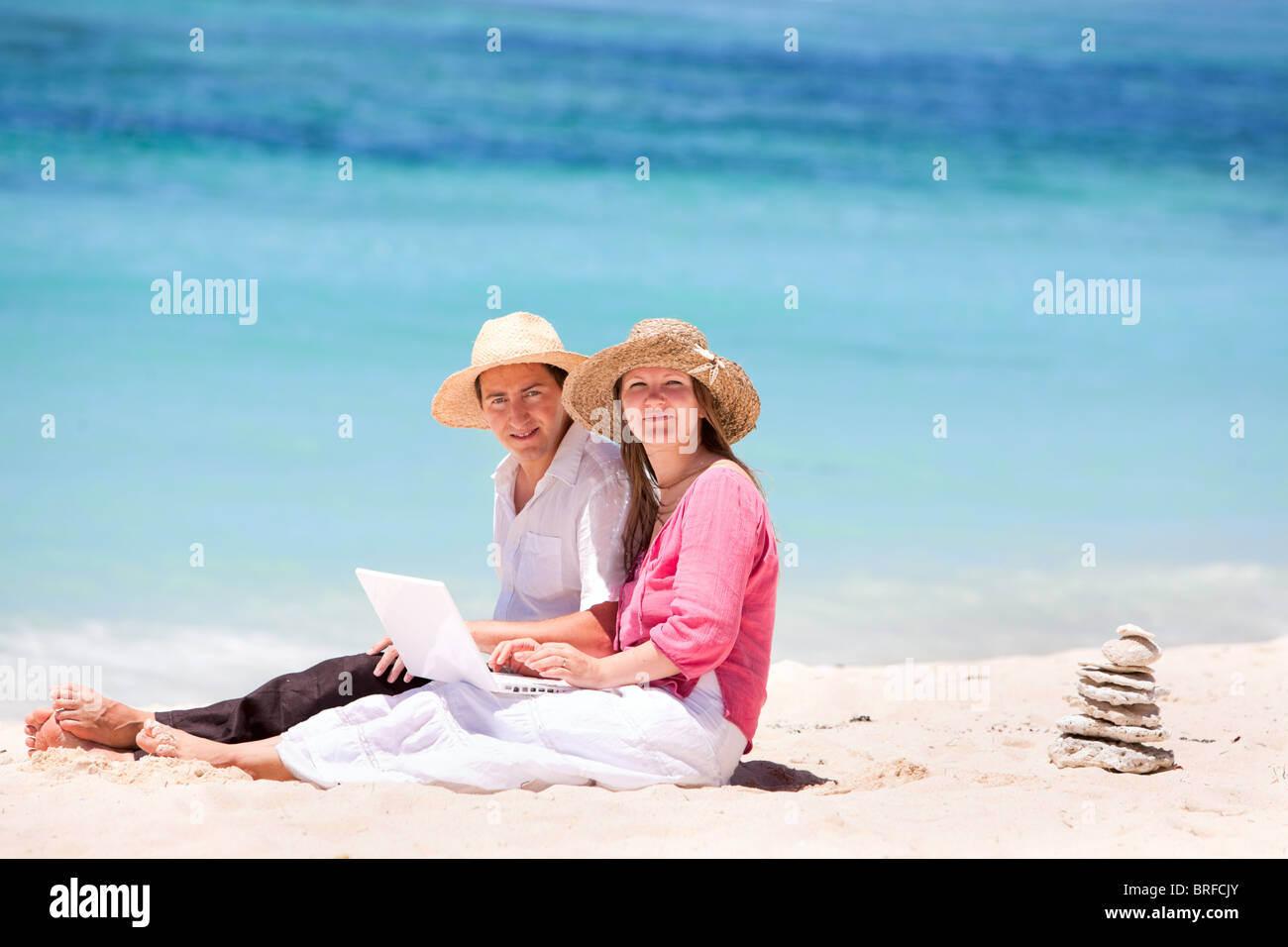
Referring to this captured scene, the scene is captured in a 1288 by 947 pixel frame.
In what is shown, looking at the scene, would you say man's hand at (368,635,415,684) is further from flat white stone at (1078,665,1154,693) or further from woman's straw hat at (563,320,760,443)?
flat white stone at (1078,665,1154,693)

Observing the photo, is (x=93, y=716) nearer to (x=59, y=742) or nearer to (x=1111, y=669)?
(x=59, y=742)

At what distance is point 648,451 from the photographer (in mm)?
4879

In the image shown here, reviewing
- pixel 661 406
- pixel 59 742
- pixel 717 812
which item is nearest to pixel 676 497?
pixel 661 406

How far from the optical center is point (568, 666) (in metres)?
4.46

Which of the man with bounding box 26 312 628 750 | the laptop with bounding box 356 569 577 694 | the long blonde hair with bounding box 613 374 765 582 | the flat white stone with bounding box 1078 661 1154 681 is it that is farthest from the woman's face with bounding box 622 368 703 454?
the flat white stone with bounding box 1078 661 1154 681

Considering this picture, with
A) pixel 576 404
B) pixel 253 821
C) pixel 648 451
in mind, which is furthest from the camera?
pixel 576 404

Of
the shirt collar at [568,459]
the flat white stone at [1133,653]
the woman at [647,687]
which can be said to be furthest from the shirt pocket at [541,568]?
the flat white stone at [1133,653]

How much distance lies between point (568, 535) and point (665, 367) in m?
0.91

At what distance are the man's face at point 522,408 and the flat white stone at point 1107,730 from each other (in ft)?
8.74

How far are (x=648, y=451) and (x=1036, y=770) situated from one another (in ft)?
7.52

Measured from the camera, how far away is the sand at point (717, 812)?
12.6ft
